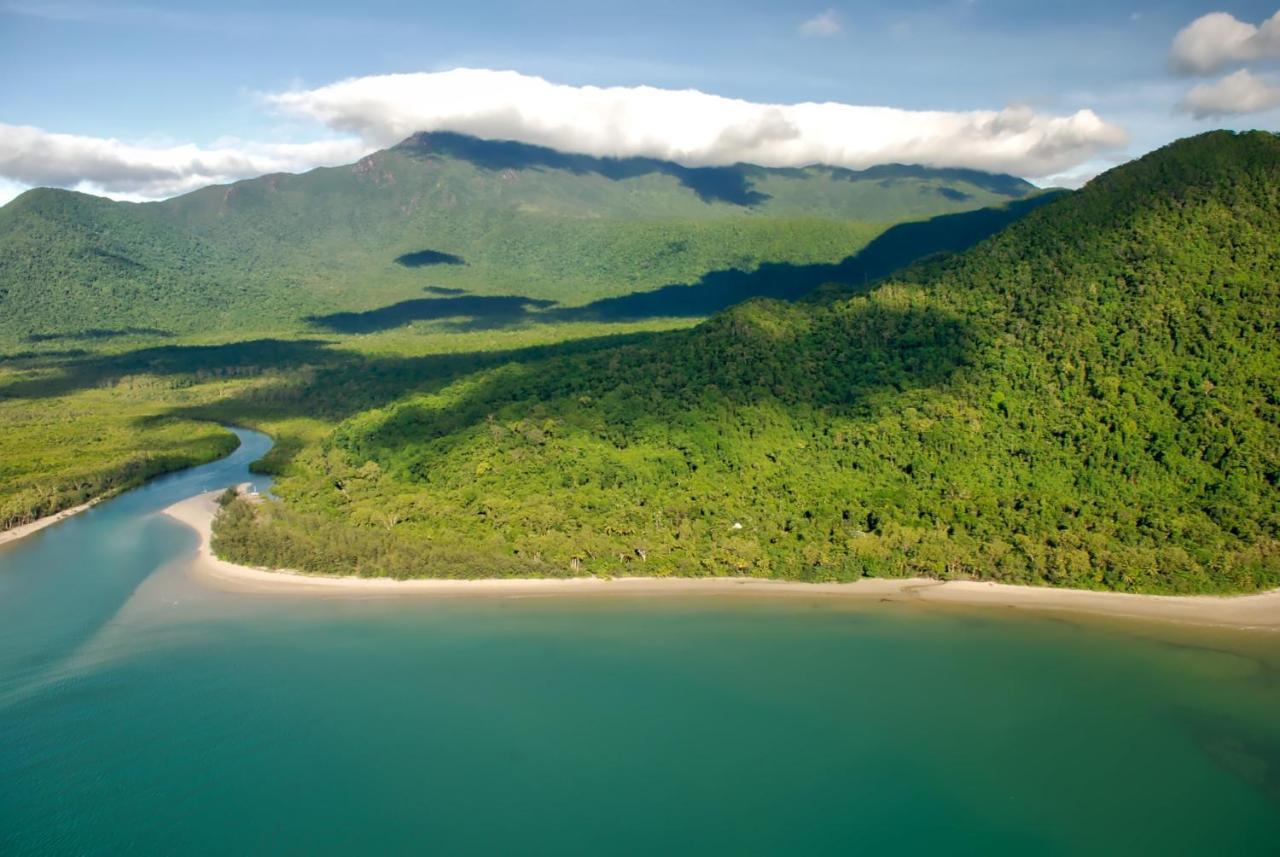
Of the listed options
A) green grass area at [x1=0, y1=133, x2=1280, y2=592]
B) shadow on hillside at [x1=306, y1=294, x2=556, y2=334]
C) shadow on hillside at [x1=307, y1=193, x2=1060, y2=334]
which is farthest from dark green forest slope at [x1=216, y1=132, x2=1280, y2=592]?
shadow on hillside at [x1=306, y1=294, x2=556, y2=334]

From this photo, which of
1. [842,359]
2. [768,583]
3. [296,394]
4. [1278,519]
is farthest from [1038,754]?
[296,394]

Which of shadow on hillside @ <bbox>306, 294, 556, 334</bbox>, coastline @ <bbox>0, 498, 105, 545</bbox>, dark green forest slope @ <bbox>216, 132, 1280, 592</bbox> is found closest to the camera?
dark green forest slope @ <bbox>216, 132, 1280, 592</bbox>

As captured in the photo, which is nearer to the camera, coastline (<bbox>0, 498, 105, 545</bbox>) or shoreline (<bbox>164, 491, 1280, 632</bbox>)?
shoreline (<bbox>164, 491, 1280, 632</bbox>)

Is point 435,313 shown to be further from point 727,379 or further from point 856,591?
point 856,591

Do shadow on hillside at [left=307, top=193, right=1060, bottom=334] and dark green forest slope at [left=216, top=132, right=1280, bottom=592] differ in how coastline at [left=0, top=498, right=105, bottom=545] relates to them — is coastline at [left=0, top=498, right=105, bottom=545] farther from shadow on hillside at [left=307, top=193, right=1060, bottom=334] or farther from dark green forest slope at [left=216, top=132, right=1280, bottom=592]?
shadow on hillside at [left=307, top=193, right=1060, bottom=334]

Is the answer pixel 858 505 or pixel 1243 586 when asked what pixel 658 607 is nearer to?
pixel 858 505

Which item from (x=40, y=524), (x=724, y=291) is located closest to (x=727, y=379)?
(x=40, y=524)

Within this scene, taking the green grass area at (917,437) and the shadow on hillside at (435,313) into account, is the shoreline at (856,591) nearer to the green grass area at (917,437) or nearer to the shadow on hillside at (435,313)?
the green grass area at (917,437)
